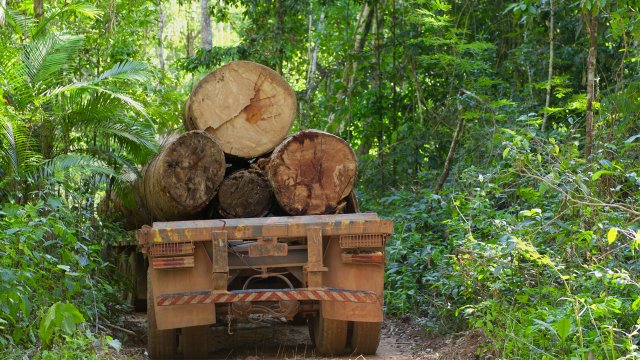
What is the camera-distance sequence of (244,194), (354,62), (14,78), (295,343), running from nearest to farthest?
(244,194) < (295,343) < (14,78) < (354,62)

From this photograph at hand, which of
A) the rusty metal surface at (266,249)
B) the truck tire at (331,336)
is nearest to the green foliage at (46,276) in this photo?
the rusty metal surface at (266,249)

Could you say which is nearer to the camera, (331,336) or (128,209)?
(331,336)

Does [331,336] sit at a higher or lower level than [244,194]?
lower

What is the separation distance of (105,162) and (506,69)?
7.37 metres

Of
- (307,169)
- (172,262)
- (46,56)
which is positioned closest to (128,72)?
(46,56)

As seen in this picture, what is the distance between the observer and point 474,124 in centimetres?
1302

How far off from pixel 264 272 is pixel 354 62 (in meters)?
9.02

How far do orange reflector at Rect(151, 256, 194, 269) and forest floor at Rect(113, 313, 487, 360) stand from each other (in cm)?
83

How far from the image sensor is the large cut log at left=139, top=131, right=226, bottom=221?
829cm

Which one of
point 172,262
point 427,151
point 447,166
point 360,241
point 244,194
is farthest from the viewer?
point 427,151

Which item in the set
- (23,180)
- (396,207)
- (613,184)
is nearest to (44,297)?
(23,180)

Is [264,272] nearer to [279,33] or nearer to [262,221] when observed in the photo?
[262,221]

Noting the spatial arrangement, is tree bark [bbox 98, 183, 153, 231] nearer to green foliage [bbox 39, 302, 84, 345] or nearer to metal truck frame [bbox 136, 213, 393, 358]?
metal truck frame [bbox 136, 213, 393, 358]

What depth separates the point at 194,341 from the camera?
8.21m
